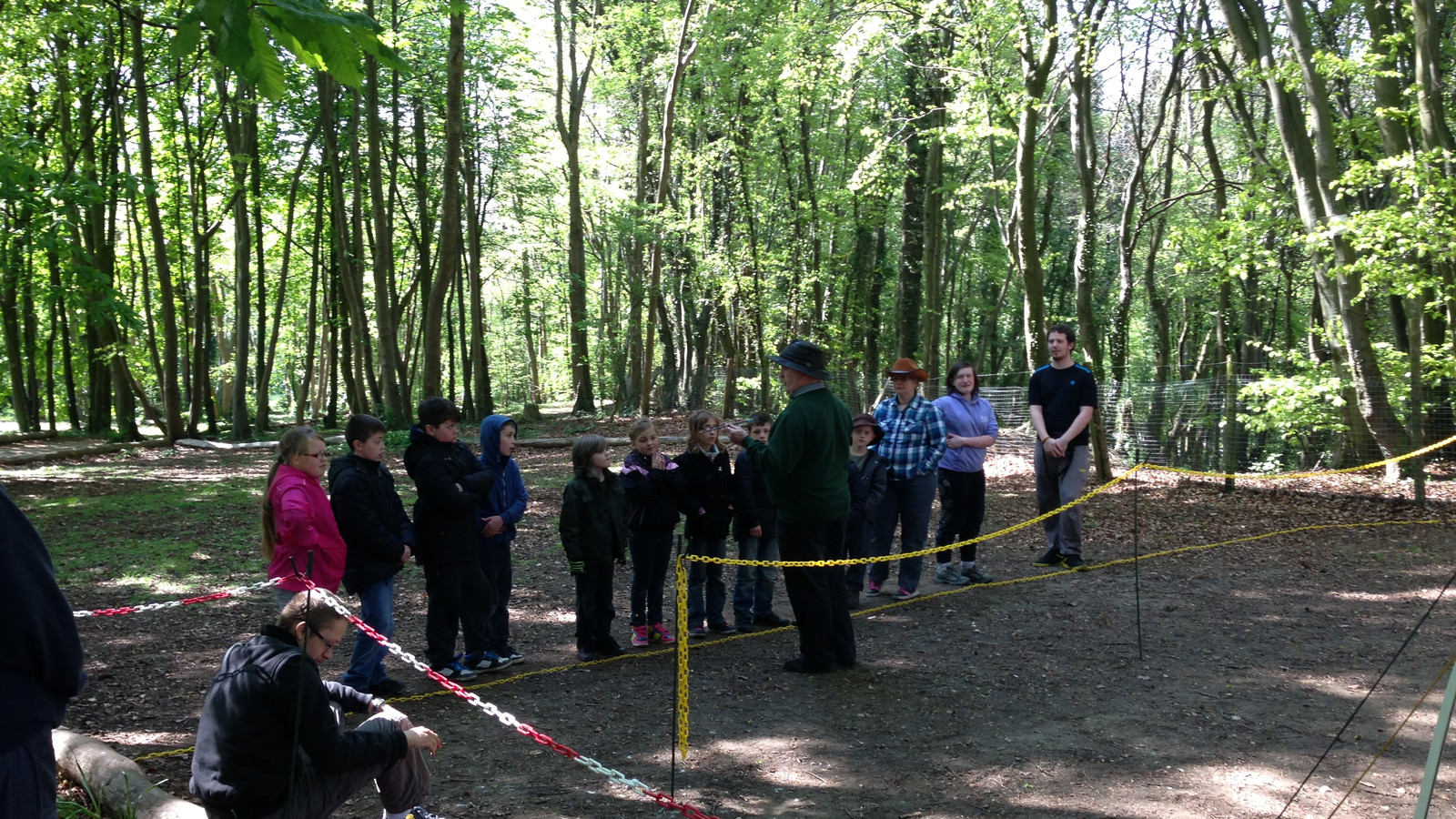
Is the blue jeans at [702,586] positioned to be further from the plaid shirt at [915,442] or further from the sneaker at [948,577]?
the sneaker at [948,577]

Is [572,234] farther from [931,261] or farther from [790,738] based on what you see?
[790,738]

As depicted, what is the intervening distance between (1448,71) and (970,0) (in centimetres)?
762

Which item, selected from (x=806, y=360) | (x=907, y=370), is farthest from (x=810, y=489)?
(x=907, y=370)

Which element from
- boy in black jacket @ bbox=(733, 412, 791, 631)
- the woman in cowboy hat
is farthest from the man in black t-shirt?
boy in black jacket @ bbox=(733, 412, 791, 631)

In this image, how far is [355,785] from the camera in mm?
3486

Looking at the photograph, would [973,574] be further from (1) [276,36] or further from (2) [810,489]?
(1) [276,36]

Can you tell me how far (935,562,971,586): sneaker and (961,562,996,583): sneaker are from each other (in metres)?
0.03

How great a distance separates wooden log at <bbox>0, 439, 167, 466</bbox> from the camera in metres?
19.8

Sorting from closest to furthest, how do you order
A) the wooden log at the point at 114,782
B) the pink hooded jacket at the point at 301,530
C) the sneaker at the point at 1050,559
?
1. the wooden log at the point at 114,782
2. the pink hooded jacket at the point at 301,530
3. the sneaker at the point at 1050,559

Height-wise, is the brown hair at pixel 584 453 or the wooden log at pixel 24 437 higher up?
the wooden log at pixel 24 437

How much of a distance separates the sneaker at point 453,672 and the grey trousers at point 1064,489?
5.13 m

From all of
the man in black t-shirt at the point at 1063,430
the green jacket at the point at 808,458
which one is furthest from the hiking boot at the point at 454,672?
the man in black t-shirt at the point at 1063,430

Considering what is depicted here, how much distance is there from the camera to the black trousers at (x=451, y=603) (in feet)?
19.9

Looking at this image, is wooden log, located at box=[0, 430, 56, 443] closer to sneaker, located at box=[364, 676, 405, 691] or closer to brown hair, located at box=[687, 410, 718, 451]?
sneaker, located at box=[364, 676, 405, 691]
